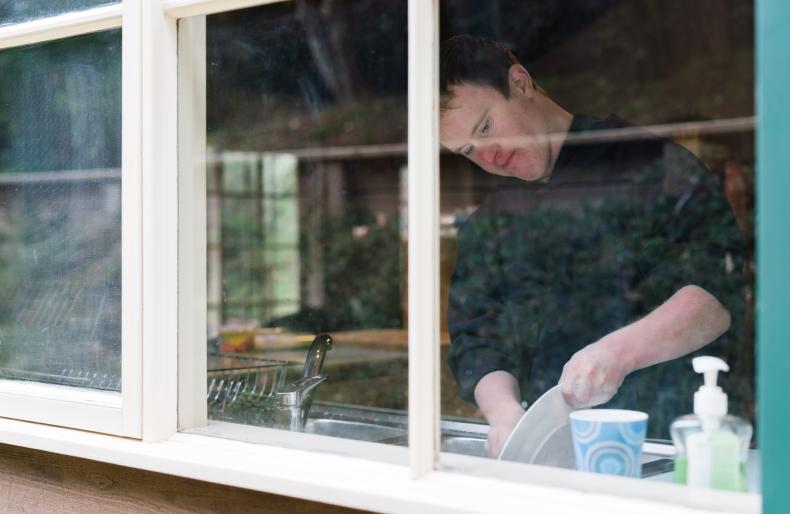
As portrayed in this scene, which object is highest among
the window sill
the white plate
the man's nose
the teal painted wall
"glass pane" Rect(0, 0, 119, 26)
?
"glass pane" Rect(0, 0, 119, 26)

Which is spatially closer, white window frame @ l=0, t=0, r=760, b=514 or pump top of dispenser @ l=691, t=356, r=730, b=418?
pump top of dispenser @ l=691, t=356, r=730, b=418

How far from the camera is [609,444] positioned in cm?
104

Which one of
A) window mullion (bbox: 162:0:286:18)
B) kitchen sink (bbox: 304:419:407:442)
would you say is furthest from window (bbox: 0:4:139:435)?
kitchen sink (bbox: 304:419:407:442)

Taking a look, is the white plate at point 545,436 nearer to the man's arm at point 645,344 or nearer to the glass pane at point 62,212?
the man's arm at point 645,344

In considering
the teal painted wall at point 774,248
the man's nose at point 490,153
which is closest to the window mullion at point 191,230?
the man's nose at point 490,153

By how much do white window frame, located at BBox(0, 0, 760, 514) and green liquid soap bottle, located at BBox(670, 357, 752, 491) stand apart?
7.8 inches

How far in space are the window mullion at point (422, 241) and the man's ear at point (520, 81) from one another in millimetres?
954

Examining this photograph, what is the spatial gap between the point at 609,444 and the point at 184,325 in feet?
2.48

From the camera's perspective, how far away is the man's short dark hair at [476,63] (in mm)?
1671

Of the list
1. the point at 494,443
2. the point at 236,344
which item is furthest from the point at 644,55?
the point at 494,443

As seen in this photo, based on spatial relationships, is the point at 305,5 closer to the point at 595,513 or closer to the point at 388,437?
the point at 388,437

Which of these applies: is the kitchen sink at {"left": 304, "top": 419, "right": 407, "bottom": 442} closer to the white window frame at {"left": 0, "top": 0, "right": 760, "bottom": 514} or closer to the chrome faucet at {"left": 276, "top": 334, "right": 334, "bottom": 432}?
the chrome faucet at {"left": 276, "top": 334, "right": 334, "bottom": 432}

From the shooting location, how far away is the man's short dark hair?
5.48 ft

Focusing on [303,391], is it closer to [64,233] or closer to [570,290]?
[64,233]
